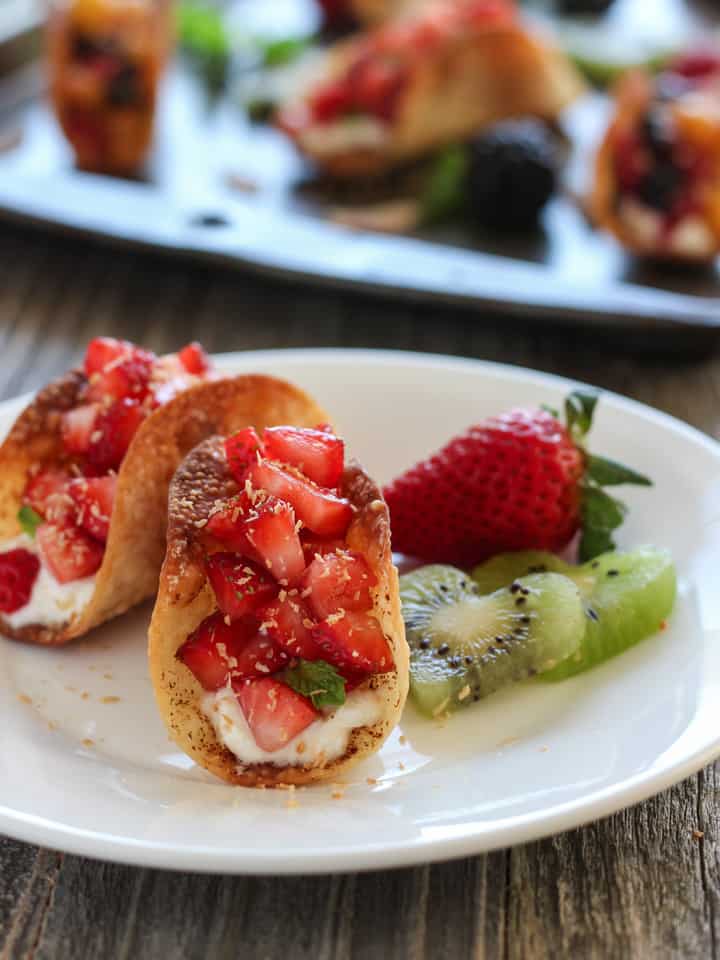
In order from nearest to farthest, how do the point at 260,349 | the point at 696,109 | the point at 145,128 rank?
1. the point at 260,349
2. the point at 696,109
3. the point at 145,128

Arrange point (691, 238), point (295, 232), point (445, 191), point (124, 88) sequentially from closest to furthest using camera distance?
point (295, 232)
point (691, 238)
point (445, 191)
point (124, 88)

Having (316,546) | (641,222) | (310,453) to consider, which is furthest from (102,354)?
(641,222)

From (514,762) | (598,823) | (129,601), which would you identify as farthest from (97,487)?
(598,823)

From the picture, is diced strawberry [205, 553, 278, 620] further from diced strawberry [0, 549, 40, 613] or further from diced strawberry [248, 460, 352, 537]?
diced strawberry [0, 549, 40, 613]

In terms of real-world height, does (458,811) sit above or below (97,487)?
below

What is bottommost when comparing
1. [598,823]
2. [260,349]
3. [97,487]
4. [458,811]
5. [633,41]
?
[633,41]

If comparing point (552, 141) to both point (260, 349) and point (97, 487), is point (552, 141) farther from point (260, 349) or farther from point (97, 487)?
point (97, 487)

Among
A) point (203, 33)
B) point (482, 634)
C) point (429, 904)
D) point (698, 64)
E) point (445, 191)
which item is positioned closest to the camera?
point (429, 904)

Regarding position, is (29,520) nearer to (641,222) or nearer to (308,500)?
(308,500)
